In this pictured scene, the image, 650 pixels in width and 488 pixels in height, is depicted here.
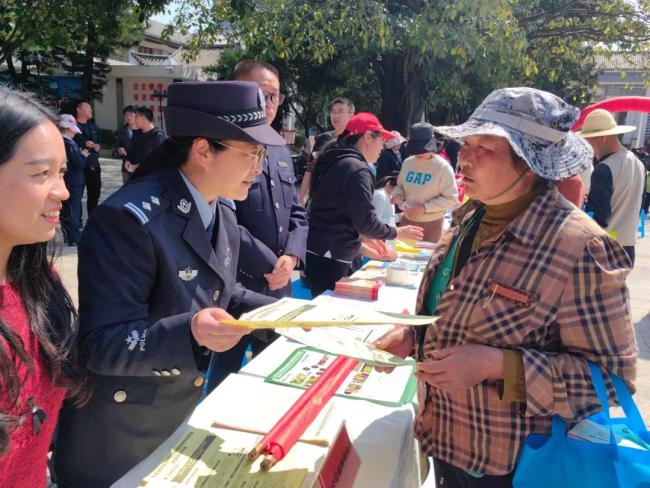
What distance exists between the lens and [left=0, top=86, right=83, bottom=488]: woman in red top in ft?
3.50

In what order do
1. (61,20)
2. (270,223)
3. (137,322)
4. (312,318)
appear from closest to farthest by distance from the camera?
(312,318)
(137,322)
(270,223)
(61,20)

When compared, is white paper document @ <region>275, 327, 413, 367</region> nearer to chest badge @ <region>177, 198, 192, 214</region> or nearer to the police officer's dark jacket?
chest badge @ <region>177, 198, 192, 214</region>

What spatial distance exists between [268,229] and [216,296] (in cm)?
119

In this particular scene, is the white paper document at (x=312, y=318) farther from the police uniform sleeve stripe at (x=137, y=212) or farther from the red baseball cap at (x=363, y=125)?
the red baseball cap at (x=363, y=125)

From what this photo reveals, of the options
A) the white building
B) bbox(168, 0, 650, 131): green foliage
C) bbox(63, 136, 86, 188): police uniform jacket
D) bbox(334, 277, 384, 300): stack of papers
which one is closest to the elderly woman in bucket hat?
bbox(334, 277, 384, 300): stack of papers

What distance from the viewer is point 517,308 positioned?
4.34ft

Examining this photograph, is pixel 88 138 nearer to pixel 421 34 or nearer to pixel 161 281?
pixel 421 34

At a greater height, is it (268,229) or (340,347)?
(340,347)

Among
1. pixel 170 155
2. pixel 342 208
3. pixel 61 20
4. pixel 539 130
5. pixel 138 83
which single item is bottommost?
pixel 138 83

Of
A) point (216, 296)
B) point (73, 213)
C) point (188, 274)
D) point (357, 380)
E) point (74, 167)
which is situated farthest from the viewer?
point (73, 213)

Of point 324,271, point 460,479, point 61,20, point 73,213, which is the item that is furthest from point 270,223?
point 61,20

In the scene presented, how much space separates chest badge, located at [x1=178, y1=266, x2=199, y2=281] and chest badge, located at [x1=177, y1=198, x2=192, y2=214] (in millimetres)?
155

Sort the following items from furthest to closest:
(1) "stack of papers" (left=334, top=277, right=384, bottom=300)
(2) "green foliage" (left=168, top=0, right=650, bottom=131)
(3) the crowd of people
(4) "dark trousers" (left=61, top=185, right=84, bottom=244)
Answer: (2) "green foliage" (left=168, top=0, right=650, bottom=131) → (4) "dark trousers" (left=61, top=185, right=84, bottom=244) → (1) "stack of papers" (left=334, top=277, right=384, bottom=300) → (3) the crowd of people

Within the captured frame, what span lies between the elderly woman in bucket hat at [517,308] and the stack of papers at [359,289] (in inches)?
48.0
